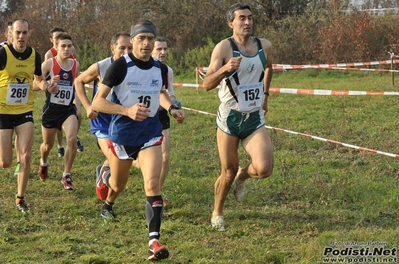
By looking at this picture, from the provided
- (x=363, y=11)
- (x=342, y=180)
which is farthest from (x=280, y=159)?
(x=363, y=11)

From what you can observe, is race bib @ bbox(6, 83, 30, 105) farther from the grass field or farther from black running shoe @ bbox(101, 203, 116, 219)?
black running shoe @ bbox(101, 203, 116, 219)

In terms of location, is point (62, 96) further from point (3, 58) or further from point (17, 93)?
point (3, 58)

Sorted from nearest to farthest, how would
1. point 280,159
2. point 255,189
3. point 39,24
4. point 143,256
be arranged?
1. point 143,256
2. point 255,189
3. point 280,159
4. point 39,24

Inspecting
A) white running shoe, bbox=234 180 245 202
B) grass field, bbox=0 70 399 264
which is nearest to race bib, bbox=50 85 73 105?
grass field, bbox=0 70 399 264

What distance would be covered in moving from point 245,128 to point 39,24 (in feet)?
120

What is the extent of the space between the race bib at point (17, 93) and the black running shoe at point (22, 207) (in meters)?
1.20

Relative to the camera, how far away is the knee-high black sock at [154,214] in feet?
18.1

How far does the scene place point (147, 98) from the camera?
231 inches

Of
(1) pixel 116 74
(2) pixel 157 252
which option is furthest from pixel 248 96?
(2) pixel 157 252

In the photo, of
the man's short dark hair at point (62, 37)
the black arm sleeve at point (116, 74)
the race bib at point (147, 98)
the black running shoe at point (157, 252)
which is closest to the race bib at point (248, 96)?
the race bib at point (147, 98)

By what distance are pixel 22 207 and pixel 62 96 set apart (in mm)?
2143

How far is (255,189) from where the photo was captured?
326 inches

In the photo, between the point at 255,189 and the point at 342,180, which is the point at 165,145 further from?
the point at 342,180

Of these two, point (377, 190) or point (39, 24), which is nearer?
point (377, 190)
